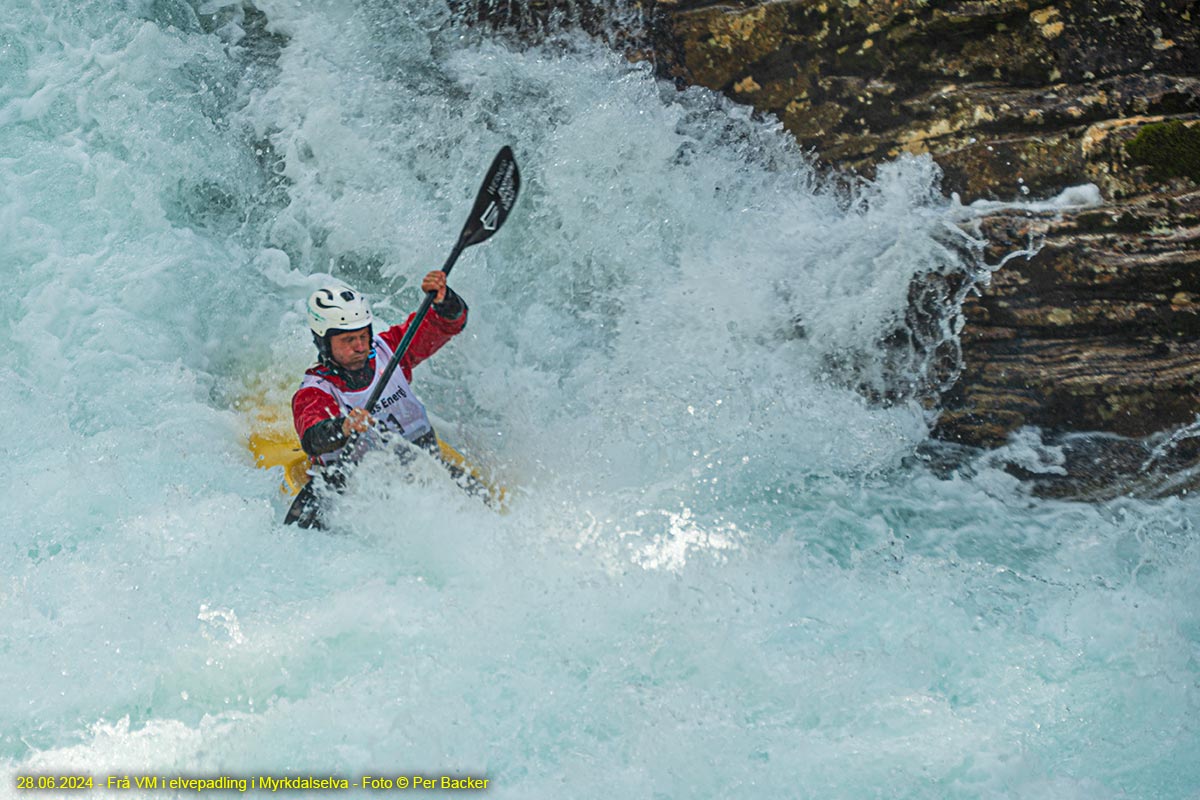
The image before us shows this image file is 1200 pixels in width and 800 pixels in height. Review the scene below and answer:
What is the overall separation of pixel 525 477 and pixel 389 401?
0.72m

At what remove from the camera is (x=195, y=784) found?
3.39m

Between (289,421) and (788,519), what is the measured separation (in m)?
2.36

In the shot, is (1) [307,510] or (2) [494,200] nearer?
(1) [307,510]

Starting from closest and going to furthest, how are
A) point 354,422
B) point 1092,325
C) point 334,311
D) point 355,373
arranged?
point 354,422 → point 334,311 → point 355,373 → point 1092,325

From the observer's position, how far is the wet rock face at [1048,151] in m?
4.57

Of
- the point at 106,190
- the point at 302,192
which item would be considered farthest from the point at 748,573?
the point at 106,190

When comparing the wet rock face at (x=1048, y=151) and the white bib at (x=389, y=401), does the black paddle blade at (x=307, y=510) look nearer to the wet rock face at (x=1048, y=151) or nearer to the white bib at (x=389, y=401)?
the white bib at (x=389, y=401)

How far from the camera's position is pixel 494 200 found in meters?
4.65

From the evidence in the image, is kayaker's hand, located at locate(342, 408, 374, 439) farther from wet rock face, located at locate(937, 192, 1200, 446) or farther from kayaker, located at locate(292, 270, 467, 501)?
wet rock face, located at locate(937, 192, 1200, 446)

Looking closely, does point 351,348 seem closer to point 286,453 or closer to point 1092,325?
point 286,453

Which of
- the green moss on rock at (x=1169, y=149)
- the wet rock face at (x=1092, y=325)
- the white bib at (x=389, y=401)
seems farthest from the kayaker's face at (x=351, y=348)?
the green moss on rock at (x=1169, y=149)

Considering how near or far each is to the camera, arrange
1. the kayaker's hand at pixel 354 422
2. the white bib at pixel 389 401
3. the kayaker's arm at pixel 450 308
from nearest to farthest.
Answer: the kayaker's hand at pixel 354 422
the white bib at pixel 389 401
the kayaker's arm at pixel 450 308

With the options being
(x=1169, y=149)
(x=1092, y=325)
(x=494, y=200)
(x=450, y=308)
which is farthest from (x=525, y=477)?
(x=1169, y=149)

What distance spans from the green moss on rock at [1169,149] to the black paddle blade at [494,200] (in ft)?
8.85
